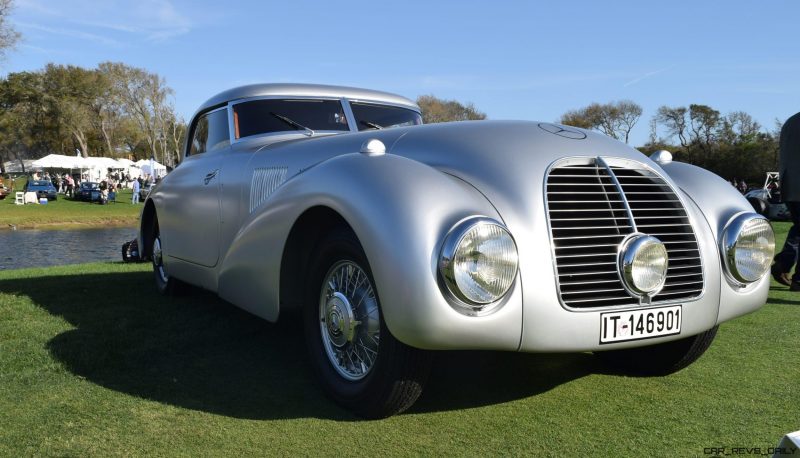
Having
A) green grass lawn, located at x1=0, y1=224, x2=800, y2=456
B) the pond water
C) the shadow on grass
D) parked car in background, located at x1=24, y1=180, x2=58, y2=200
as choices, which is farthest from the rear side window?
parked car in background, located at x1=24, y1=180, x2=58, y2=200

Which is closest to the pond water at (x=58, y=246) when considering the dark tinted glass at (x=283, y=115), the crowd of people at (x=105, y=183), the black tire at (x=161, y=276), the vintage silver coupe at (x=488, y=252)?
the black tire at (x=161, y=276)

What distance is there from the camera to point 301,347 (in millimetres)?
3895

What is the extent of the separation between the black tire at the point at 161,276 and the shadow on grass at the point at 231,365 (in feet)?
1.70

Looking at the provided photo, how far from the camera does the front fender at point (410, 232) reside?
2.35 meters

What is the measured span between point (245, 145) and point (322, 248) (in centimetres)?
178

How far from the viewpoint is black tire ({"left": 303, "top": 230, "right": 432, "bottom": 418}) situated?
101 inches

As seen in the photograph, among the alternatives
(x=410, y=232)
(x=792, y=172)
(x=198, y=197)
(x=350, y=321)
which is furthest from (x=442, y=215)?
(x=792, y=172)

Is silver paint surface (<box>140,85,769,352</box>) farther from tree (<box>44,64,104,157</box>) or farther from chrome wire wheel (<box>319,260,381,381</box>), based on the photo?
tree (<box>44,64,104,157</box>)

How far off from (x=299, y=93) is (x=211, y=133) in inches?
33.4

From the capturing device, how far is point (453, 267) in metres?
2.33

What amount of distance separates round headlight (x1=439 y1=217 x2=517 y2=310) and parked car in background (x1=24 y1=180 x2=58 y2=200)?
39.1m

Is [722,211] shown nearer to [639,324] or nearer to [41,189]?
[639,324]

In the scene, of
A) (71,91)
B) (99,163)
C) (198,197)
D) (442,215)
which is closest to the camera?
(442,215)

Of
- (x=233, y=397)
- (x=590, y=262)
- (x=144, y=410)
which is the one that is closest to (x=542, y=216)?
(x=590, y=262)
